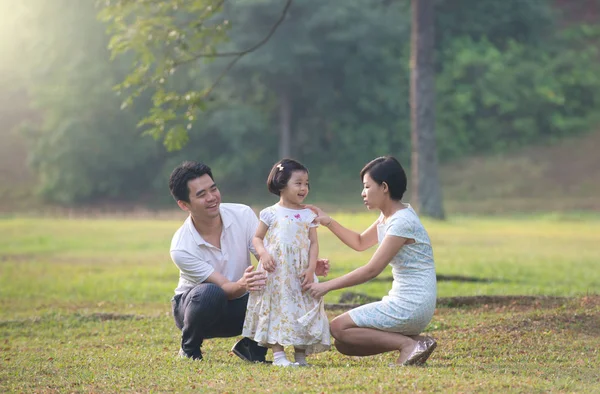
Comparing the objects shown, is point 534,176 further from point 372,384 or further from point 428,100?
point 372,384

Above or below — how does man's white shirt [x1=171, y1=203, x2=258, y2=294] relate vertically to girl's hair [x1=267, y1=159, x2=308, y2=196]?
below

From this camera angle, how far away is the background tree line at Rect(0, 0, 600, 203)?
3531 cm

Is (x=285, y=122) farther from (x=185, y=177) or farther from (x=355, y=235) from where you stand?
(x=355, y=235)

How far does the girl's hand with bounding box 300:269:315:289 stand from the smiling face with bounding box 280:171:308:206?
0.44m

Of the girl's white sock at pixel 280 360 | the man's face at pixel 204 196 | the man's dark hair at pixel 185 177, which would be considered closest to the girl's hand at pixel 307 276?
the girl's white sock at pixel 280 360

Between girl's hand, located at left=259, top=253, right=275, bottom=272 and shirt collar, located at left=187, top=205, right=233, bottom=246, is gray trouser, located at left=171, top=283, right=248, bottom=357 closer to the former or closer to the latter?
shirt collar, located at left=187, top=205, right=233, bottom=246

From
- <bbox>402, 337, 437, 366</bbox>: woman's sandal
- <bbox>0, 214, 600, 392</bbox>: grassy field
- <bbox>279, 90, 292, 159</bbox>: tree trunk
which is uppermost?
<bbox>279, 90, 292, 159</bbox>: tree trunk

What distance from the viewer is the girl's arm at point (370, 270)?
6.27m

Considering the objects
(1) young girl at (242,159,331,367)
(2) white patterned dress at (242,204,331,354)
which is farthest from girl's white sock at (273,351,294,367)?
(2) white patterned dress at (242,204,331,354)

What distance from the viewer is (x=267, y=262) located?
248 inches

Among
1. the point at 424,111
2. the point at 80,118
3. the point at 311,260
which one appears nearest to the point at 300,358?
the point at 311,260

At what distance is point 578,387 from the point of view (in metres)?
5.71

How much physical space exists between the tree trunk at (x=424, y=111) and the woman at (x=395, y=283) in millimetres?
18211

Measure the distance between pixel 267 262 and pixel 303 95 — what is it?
3072 cm
